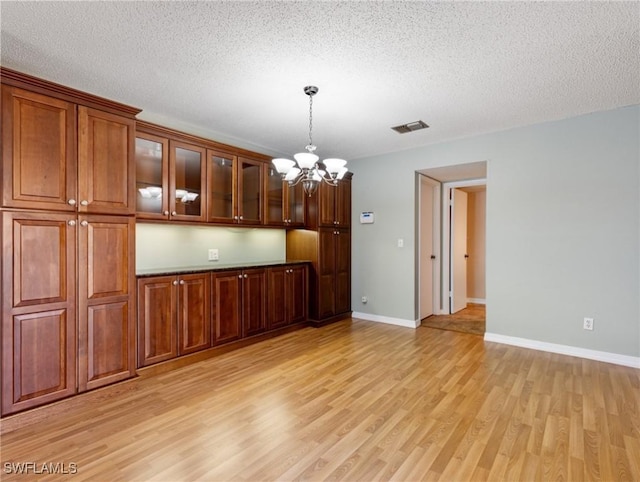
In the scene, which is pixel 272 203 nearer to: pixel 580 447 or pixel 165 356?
pixel 165 356

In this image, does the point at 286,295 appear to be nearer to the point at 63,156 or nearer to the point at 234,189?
the point at 234,189

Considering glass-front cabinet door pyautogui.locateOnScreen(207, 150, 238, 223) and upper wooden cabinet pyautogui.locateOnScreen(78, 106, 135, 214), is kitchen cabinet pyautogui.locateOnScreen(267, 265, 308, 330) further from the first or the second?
upper wooden cabinet pyautogui.locateOnScreen(78, 106, 135, 214)

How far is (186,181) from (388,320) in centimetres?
332

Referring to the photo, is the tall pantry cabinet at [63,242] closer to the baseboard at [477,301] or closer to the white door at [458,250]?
the white door at [458,250]

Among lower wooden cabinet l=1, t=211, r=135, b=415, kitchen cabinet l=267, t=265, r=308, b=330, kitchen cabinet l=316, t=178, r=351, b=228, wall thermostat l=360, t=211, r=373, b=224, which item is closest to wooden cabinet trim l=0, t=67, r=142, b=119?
lower wooden cabinet l=1, t=211, r=135, b=415

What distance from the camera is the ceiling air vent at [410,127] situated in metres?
3.58

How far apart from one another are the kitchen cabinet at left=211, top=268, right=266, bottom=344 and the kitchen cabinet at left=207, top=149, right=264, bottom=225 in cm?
64

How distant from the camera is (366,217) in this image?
5.03m

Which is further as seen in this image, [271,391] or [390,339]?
[390,339]

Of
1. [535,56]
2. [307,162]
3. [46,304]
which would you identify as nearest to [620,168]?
[535,56]

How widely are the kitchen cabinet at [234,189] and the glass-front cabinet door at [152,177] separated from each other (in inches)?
18.6

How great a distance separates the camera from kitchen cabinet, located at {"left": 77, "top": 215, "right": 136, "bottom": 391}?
248cm

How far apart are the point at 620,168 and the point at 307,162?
3.14m

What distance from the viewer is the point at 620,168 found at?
10.6 ft
